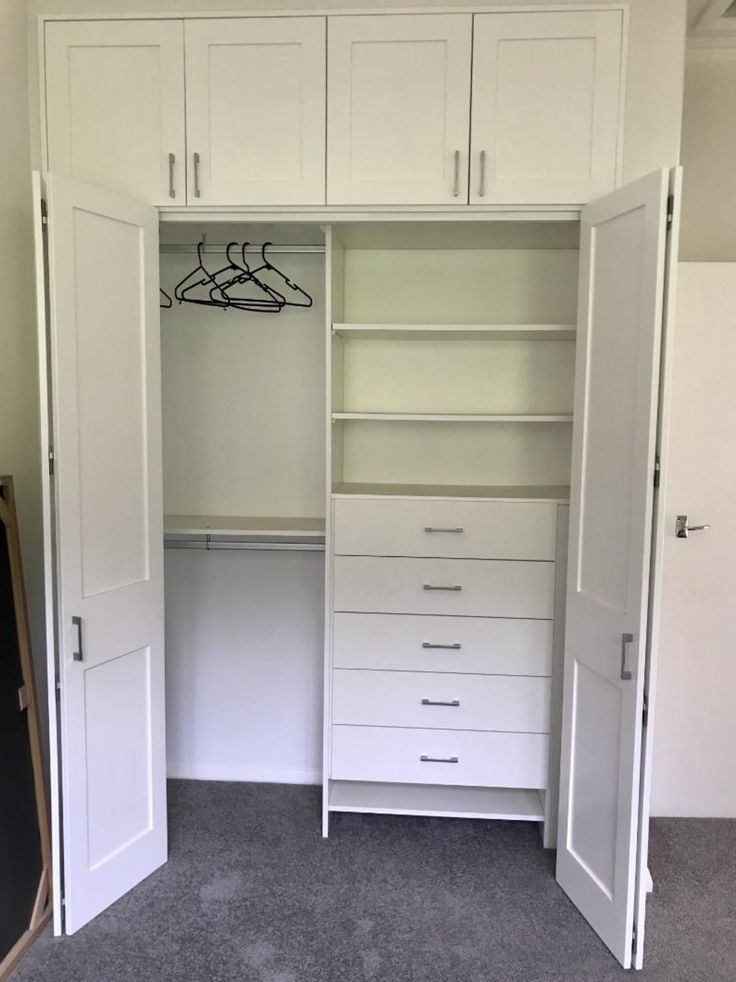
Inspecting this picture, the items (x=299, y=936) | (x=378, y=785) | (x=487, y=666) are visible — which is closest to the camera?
(x=299, y=936)

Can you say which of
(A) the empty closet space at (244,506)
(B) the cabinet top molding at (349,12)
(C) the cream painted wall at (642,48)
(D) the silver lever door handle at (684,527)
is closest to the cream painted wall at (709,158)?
(C) the cream painted wall at (642,48)

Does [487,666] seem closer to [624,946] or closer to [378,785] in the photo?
[378,785]

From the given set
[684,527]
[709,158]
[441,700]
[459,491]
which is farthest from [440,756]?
[709,158]

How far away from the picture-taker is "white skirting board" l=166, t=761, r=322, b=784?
2963 millimetres

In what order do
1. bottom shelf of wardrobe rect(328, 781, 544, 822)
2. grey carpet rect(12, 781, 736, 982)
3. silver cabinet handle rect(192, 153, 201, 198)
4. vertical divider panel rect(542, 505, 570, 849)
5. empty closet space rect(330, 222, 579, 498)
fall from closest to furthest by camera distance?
grey carpet rect(12, 781, 736, 982) → silver cabinet handle rect(192, 153, 201, 198) → vertical divider panel rect(542, 505, 570, 849) → bottom shelf of wardrobe rect(328, 781, 544, 822) → empty closet space rect(330, 222, 579, 498)

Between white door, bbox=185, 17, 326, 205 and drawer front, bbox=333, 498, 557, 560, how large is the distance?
1.06m

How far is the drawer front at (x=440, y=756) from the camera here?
2434 mm

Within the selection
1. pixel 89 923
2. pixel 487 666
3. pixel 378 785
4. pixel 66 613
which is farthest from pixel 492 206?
pixel 89 923

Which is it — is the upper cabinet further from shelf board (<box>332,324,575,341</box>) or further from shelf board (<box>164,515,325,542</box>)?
shelf board (<box>164,515,325,542</box>)

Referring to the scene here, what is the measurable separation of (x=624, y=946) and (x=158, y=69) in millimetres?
2997

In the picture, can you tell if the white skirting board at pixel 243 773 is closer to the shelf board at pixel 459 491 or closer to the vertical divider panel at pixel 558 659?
the vertical divider panel at pixel 558 659

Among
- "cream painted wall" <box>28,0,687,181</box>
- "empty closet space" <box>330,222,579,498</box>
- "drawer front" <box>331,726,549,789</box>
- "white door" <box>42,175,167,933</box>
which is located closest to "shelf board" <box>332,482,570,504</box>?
"empty closet space" <box>330,222,579,498</box>

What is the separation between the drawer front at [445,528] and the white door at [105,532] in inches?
26.6

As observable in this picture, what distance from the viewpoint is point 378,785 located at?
267 centimetres
